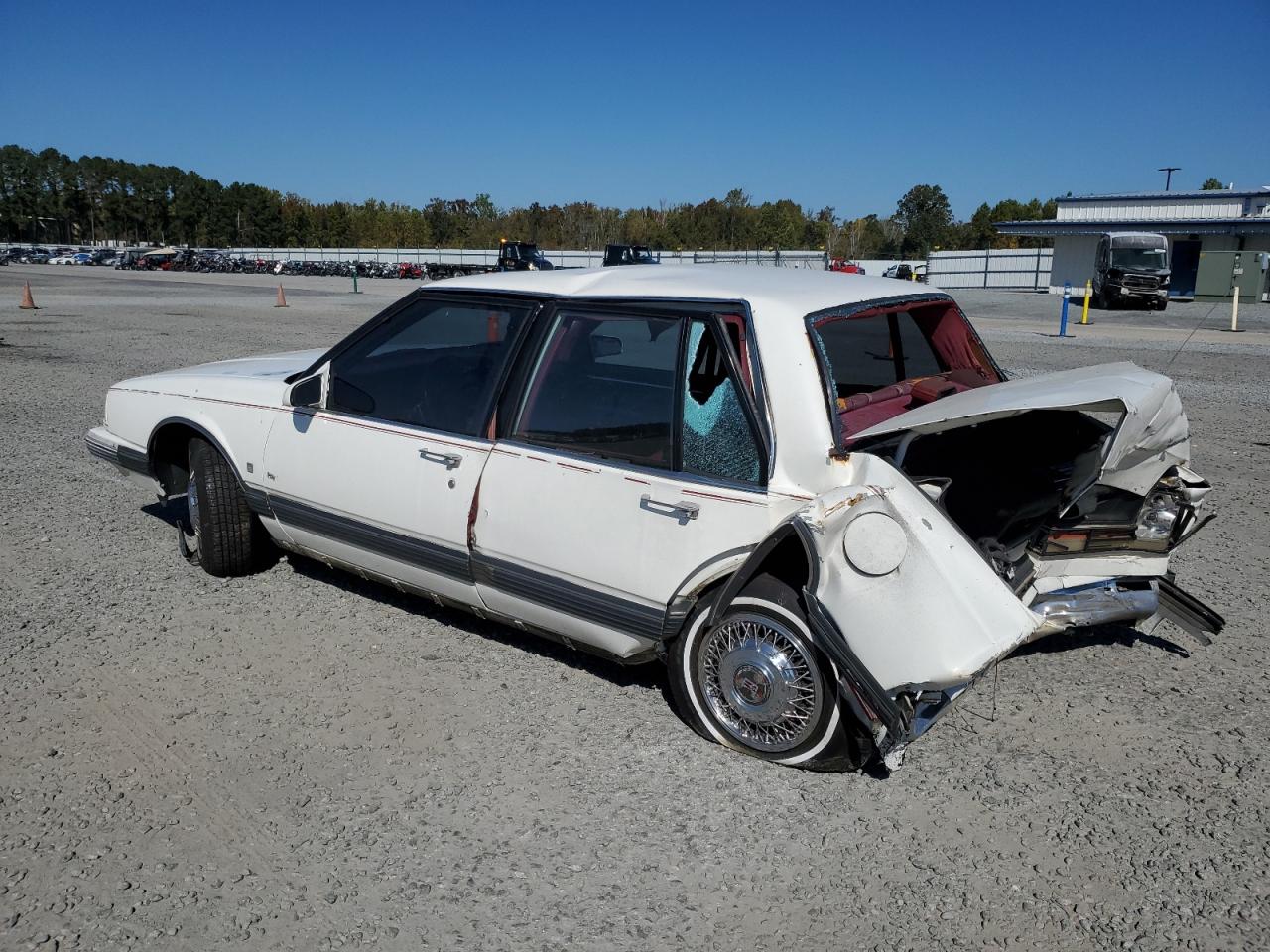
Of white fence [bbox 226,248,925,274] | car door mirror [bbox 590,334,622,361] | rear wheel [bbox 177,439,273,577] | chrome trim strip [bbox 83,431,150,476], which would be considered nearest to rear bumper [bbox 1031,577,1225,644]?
car door mirror [bbox 590,334,622,361]

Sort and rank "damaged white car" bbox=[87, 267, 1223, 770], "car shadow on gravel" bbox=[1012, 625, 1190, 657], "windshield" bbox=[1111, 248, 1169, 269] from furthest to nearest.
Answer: "windshield" bbox=[1111, 248, 1169, 269] → "car shadow on gravel" bbox=[1012, 625, 1190, 657] → "damaged white car" bbox=[87, 267, 1223, 770]

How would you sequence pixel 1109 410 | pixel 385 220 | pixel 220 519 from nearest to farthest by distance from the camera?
pixel 1109 410 → pixel 220 519 → pixel 385 220

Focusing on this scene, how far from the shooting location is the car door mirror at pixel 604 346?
3.88 meters

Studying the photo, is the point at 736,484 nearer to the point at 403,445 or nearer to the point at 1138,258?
the point at 403,445

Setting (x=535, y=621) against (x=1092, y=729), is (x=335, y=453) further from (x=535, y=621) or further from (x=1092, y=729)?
(x=1092, y=729)

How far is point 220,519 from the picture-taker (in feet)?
15.8

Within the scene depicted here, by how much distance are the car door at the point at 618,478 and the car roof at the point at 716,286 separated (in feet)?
0.36

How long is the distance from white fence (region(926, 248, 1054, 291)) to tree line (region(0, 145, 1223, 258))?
1972 centimetres

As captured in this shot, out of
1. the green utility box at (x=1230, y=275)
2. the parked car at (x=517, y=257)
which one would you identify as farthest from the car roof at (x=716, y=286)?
the green utility box at (x=1230, y=275)

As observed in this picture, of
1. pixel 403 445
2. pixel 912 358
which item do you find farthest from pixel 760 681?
pixel 912 358

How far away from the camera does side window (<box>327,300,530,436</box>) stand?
156 inches

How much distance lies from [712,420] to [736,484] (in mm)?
245

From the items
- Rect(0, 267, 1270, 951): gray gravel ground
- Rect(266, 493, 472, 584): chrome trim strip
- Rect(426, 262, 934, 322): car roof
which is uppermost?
Rect(426, 262, 934, 322): car roof

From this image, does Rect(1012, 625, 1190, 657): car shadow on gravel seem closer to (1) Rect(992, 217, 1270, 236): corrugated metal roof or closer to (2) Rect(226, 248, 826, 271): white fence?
(2) Rect(226, 248, 826, 271): white fence
